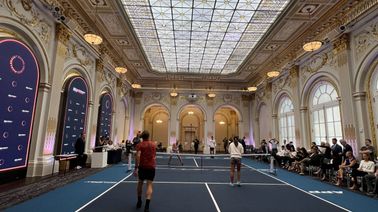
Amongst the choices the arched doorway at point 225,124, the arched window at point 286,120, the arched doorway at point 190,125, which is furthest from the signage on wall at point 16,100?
the arched doorway at point 225,124

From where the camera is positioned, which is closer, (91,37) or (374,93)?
(374,93)

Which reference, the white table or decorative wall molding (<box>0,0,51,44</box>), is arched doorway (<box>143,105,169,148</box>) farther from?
decorative wall molding (<box>0,0,51,44</box>)

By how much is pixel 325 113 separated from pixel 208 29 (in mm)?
6505

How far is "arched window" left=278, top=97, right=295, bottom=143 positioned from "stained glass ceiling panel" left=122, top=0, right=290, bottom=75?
12.6 ft

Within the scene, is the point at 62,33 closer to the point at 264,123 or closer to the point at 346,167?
the point at 346,167

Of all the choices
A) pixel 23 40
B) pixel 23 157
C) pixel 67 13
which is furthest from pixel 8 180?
pixel 67 13

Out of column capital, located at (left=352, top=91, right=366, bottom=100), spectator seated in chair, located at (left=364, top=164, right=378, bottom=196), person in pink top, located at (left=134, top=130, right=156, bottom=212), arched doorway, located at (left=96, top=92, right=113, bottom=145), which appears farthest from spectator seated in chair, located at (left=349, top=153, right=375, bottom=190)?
arched doorway, located at (left=96, top=92, right=113, bottom=145)

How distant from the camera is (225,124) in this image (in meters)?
24.2

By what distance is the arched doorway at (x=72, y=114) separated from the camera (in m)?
7.96

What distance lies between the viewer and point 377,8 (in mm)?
6348

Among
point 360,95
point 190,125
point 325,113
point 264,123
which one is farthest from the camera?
point 190,125

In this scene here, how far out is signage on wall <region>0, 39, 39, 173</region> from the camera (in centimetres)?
539

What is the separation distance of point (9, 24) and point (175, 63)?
32.4ft

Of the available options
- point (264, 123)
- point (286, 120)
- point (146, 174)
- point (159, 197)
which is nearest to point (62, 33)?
point (146, 174)
